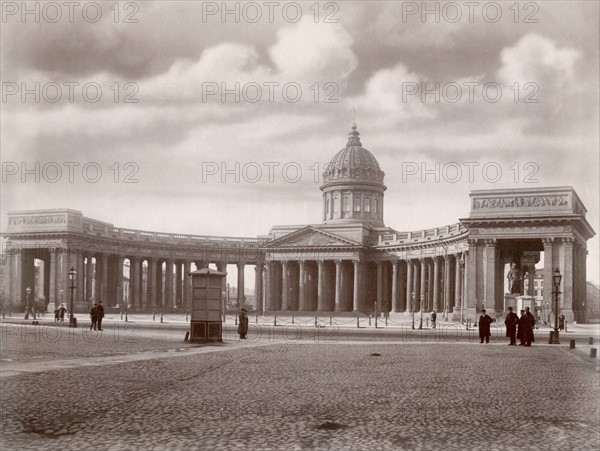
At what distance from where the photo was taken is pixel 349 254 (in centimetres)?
11556

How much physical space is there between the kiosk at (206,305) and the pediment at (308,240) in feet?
263

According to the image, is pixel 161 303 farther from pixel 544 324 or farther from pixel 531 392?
pixel 531 392

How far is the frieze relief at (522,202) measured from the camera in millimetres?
74125

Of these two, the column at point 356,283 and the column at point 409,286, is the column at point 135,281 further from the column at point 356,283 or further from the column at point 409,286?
the column at point 409,286

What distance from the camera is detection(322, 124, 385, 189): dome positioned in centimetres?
12912

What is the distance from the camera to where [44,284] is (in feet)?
349

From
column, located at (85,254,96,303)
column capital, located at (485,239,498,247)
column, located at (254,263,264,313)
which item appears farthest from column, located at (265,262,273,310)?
column capital, located at (485,239,498,247)

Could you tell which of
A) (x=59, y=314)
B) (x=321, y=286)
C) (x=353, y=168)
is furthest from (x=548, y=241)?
(x=353, y=168)

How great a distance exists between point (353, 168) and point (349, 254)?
19.5m

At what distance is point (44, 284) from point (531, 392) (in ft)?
317

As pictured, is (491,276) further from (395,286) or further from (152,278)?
(152,278)

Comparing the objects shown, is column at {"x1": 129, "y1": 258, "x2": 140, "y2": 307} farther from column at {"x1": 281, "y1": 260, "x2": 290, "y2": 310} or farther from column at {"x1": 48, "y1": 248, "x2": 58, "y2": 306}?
column at {"x1": 281, "y1": 260, "x2": 290, "y2": 310}

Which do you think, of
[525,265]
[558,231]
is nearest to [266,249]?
[525,265]

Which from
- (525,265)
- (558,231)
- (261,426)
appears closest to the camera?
(261,426)
